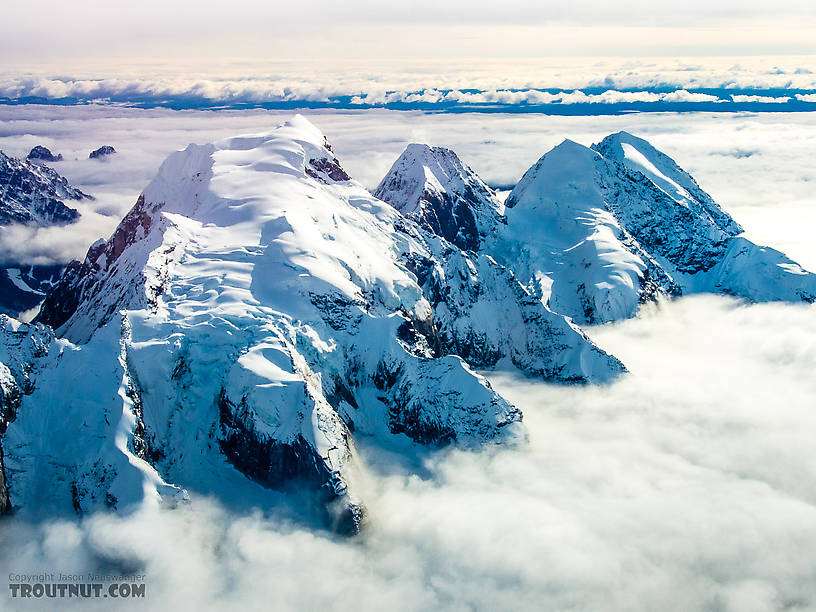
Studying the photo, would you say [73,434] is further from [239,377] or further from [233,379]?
[239,377]

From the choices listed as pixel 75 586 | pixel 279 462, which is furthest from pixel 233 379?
pixel 75 586

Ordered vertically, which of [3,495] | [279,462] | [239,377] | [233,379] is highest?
[239,377]

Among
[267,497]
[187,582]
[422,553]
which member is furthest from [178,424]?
[422,553]

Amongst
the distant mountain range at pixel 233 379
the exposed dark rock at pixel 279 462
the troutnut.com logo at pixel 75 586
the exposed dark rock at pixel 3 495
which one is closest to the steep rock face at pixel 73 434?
the distant mountain range at pixel 233 379

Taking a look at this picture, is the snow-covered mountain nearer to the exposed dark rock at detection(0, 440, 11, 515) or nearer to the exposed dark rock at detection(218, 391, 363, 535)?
the exposed dark rock at detection(218, 391, 363, 535)

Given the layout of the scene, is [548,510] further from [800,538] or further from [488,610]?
[800,538]

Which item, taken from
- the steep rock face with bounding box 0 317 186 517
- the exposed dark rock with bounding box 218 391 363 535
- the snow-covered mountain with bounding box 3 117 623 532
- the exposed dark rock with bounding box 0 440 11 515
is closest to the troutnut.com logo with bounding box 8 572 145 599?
the steep rock face with bounding box 0 317 186 517
